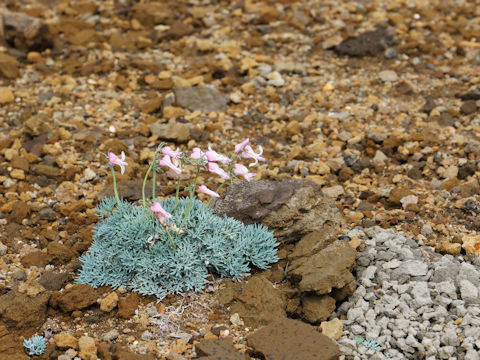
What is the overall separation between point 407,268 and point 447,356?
748 millimetres

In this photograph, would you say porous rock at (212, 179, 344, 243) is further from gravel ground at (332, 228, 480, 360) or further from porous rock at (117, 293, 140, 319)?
porous rock at (117, 293, 140, 319)

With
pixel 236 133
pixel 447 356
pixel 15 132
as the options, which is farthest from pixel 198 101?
pixel 447 356

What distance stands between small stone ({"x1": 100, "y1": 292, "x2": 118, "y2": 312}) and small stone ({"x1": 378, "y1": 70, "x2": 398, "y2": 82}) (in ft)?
14.9

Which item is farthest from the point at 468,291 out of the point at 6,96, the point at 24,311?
the point at 6,96

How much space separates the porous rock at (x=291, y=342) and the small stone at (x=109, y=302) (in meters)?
1.02

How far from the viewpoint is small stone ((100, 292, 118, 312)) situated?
4309mm

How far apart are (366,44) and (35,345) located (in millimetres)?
5636

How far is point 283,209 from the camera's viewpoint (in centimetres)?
494

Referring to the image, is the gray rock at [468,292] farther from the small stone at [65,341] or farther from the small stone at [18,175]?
the small stone at [18,175]

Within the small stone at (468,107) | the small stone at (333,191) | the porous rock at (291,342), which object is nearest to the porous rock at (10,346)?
the porous rock at (291,342)

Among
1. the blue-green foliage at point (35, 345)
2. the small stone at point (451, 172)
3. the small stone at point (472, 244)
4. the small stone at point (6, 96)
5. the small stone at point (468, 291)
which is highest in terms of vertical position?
the small stone at point (6, 96)

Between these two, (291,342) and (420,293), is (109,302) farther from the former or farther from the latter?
(420,293)

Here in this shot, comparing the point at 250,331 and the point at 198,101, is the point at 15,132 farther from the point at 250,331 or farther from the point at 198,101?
the point at 250,331

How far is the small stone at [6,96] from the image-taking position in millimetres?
6992
